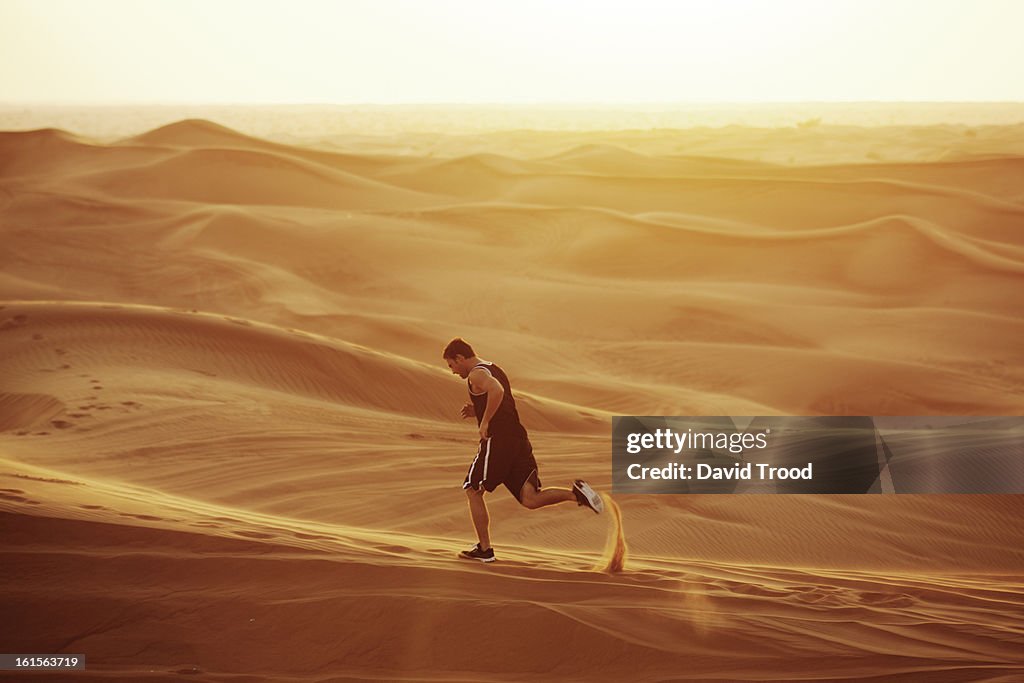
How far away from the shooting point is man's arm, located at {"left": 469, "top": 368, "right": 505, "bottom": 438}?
227 inches

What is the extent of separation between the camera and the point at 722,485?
29.9 ft

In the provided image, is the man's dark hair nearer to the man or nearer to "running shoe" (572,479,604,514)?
the man

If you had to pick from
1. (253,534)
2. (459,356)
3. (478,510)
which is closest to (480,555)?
(478,510)

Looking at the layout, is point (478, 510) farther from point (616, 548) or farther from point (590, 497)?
point (616, 548)

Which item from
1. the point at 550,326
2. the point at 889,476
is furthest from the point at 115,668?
the point at 550,326

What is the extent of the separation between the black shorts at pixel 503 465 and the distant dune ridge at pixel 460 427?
1.54 ft

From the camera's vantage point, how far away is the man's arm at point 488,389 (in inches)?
227

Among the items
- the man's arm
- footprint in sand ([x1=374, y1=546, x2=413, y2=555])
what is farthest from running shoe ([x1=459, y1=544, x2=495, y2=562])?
the man's arm

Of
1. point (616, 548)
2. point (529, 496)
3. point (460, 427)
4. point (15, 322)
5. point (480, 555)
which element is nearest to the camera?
point (529, 496)

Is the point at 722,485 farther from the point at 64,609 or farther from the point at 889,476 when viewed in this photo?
the point at 64,609

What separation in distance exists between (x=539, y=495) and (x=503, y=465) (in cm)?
25

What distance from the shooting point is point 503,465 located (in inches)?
235

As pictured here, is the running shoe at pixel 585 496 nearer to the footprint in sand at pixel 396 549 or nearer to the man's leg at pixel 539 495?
the man's leg at pixel 539 495

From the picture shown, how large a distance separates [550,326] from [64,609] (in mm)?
13783
